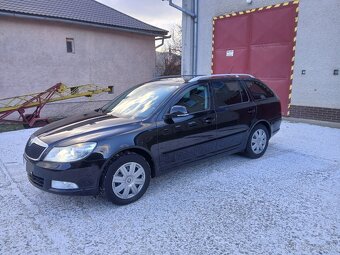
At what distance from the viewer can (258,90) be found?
5.17 meters

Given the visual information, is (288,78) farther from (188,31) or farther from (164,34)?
(164,34)

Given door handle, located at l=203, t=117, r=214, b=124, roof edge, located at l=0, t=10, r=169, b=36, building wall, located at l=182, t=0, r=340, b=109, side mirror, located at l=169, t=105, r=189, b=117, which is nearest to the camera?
side mirror, located at l=169, t=105, r=189, b=117

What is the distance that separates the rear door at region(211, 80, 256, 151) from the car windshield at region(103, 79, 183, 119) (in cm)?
71

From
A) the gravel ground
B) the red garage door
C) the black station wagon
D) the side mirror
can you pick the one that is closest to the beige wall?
the red garage door

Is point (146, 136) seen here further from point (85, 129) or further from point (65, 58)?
point (65, 58)

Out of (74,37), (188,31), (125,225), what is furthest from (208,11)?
(125,225)

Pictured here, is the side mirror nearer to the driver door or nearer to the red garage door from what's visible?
the driver door

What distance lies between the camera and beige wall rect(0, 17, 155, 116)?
36.4ft

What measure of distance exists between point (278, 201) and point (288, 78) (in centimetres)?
622

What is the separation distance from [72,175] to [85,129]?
25.1 inches

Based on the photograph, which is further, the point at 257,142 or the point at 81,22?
the point at 81,22

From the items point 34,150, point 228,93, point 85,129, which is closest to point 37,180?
point 34,150

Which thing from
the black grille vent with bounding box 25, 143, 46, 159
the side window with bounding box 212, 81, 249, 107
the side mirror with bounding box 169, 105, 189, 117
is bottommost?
the black grille vent with bounding box 25, 143, 46, 159

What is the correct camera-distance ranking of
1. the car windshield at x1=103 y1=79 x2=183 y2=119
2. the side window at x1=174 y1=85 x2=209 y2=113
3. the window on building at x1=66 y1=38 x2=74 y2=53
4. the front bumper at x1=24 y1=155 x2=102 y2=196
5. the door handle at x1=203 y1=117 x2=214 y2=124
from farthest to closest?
the window on building at x1=66 y1=38 x2=74 y2=53 → the door handle at x1=203 y1=117 x2=214 y2=124 → the side window at x1=174 y1=85 x2=209 y2=113 → the car windshield at x1=103 y1=79 x2=183 y2=119 → the front bumper at x1=24 y1=155 x2=102 y2=196
